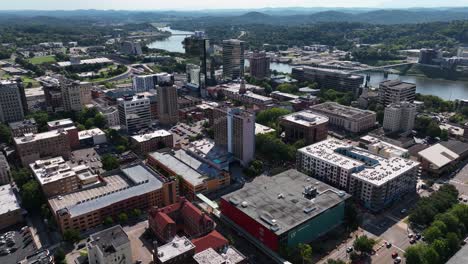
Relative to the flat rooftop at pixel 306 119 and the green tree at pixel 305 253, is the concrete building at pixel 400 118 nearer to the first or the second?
the flat rooftop at pixel 306 119

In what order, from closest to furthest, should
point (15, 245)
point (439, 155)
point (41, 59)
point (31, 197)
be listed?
point (15, 245) → point (31, 197) → point (439, 155) → point (41, 59)

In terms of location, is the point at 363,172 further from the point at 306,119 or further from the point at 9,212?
the point at 9,212

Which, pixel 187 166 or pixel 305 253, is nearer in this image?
pixel 305 253

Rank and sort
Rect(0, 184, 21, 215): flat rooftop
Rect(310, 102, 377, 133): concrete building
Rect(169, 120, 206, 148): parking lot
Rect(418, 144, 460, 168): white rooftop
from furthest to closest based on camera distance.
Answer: Rect(310, 102, 377, 133): concrete building
Rect(169, 120, 206, 148): parking lot
Rect(418, 144, 460, 168): white rooftop
Rect(0, 184, 21, 215): flat rooftop

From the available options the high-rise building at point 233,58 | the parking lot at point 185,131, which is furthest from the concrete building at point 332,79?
the parking lot at point 185,131

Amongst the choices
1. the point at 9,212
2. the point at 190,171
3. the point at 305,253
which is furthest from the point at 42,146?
the point at 305,253

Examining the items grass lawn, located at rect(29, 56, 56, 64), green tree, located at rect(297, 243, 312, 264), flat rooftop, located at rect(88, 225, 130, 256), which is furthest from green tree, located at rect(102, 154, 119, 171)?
grass lawn, located at rect(29, 56, 56, 64)

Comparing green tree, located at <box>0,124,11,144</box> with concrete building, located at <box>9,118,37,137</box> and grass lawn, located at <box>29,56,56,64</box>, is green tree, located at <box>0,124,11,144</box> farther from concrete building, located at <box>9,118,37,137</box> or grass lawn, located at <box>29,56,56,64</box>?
grass lawn, located at <box>29,56,56,64</box>
